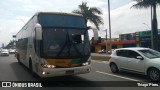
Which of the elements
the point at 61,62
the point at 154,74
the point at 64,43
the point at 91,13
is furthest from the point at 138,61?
the point at 91,13

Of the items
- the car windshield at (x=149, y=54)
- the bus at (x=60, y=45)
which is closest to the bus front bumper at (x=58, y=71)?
the bus at (x=60, y=45)

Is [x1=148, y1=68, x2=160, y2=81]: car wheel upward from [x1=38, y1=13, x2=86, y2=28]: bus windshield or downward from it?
downward

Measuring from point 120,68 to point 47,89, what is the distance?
5.78 m

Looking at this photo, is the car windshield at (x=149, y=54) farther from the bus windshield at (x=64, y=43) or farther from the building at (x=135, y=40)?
the building at (x=135, y=40)

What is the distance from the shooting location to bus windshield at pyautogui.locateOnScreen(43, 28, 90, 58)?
11734 mm

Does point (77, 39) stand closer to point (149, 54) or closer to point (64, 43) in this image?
point (64, 43)

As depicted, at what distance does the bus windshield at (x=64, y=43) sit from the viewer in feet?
38.5

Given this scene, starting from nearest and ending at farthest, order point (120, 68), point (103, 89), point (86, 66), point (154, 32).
Result: point (103, 89), point (86, 66), point (120, 68), point (154, 32)

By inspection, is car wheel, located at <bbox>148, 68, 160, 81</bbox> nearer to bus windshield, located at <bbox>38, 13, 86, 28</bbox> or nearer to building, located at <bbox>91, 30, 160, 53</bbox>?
bus windshield, located at <bbox>38, 13, 86, 28</bbox>

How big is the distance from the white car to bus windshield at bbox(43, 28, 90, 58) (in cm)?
299

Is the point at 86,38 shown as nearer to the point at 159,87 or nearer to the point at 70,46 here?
the point at 70,46

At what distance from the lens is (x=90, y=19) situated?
161 ft

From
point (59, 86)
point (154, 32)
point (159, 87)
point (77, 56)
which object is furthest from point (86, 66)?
point (154, 32)

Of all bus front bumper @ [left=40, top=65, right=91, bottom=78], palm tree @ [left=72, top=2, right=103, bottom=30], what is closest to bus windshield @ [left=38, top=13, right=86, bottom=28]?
bus front bumper @ [left=40, top=65, right=91, bottom=78]
